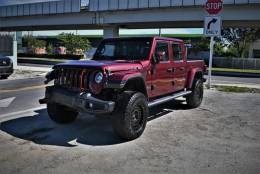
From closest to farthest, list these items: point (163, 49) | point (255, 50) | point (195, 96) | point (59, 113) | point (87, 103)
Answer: point (87, 103) → point (59, 113) → point (163, 49) → point (195, 96) → point (255, 50)

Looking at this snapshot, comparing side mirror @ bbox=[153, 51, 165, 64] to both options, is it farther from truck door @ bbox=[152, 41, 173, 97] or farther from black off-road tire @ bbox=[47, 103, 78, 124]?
black off-road tire @ bbox=[47, 103, 78, 124]

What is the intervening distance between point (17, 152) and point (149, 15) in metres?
25.9

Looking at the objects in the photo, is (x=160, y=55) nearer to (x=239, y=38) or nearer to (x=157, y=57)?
(x=157, y=57)

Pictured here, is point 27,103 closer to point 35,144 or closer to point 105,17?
point 35,144

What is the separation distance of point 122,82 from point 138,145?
109 centimetres

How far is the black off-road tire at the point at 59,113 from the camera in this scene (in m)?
6.84

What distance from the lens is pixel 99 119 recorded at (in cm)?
754

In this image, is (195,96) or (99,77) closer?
(99,77)

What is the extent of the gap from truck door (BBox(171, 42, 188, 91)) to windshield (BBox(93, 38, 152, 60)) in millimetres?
1106

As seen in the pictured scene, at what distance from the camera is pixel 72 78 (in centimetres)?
619

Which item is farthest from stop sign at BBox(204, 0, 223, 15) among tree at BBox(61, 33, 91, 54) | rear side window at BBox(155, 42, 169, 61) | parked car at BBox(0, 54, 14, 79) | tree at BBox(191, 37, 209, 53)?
tree at BBox(61, 33, 91, 54)

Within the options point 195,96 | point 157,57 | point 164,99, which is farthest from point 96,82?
point 195,96

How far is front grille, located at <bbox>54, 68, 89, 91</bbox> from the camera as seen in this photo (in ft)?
19.6

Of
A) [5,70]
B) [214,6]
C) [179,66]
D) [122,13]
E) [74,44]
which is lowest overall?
[5,70]
